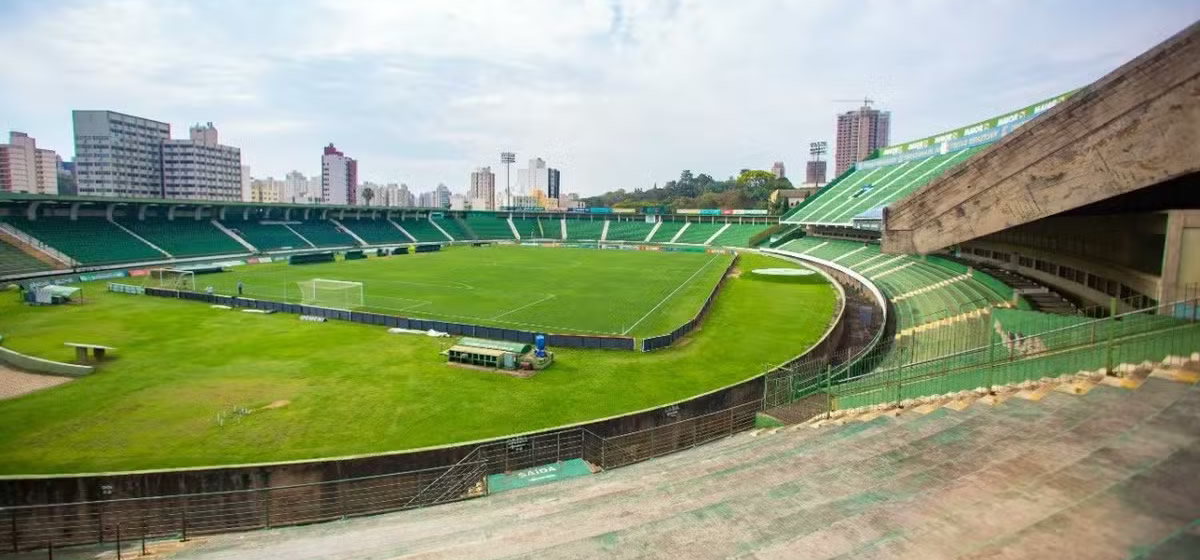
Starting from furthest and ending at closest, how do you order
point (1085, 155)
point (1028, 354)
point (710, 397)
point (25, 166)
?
point (25, 166), point (710, 397), point (1028, 354), point (1085, 155)

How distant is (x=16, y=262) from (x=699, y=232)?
87842 mm

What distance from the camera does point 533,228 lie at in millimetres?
113812

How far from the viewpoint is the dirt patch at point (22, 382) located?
21.4m

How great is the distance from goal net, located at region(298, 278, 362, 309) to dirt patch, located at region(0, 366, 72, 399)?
14.9m

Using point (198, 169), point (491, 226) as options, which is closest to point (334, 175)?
point (198, 169)

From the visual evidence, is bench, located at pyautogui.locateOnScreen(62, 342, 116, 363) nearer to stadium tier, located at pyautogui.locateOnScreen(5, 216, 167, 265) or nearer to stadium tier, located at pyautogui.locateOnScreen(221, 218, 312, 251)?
stadium tier, located at pyautogui.locateOnScreen(5, 216, 167, 265)

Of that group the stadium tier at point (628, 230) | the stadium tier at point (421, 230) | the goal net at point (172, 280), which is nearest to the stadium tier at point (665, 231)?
the stadium tier at point (628, 230)

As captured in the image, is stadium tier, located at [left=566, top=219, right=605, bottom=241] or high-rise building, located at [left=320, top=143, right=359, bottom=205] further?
high-rise building, located at [left=320, top=143, right=359, bottom=205]

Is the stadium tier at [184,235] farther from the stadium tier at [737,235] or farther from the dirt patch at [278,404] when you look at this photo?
the stadium tier at [737,235]

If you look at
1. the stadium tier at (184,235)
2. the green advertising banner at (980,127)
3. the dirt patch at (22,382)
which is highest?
the green advertising banner at (980,127)

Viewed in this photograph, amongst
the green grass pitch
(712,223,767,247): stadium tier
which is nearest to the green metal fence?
the green grass pitch

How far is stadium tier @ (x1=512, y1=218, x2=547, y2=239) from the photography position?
111000 millimetres

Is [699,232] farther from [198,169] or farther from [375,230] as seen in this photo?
[198,169]

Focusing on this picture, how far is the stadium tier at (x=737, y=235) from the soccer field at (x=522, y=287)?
17475 mm
